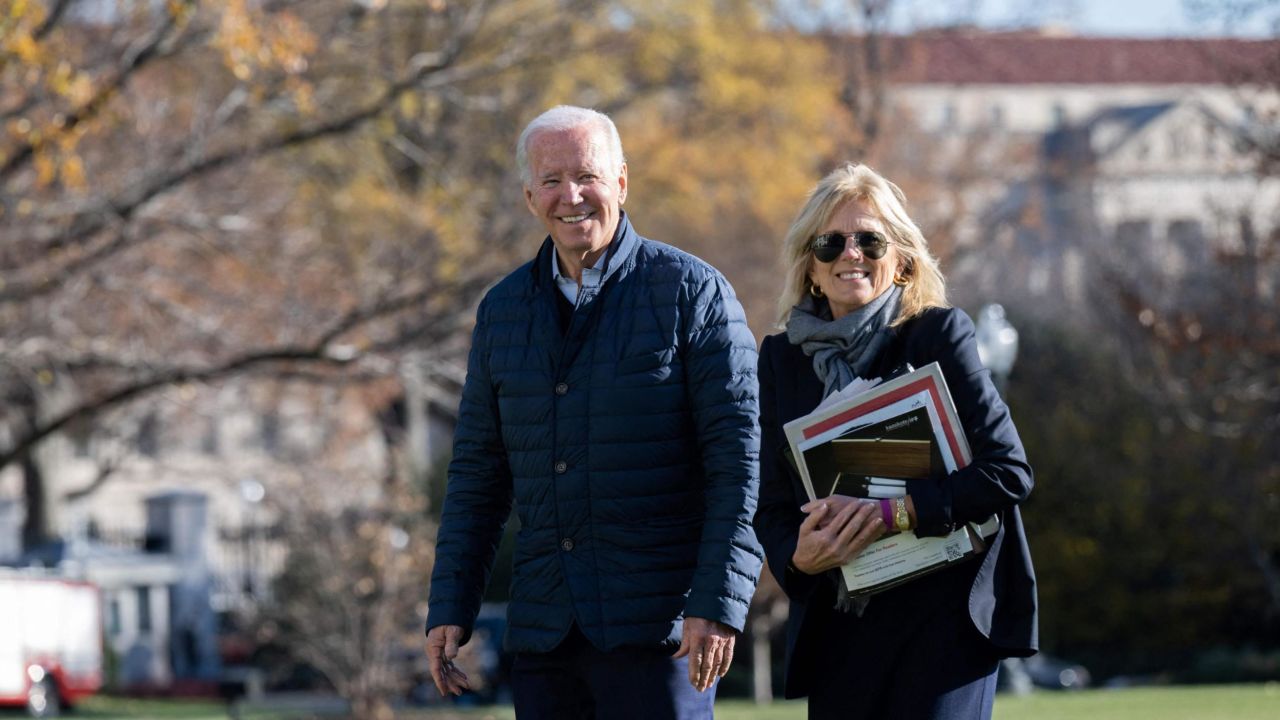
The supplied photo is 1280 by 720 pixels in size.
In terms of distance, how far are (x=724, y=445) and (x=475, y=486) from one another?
71 centimetres

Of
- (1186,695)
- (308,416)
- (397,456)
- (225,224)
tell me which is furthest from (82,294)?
(308,416)

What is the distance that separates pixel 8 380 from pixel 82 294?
4218 millimetres

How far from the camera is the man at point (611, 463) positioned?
436cm

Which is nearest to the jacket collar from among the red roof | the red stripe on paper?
the red stripe on paper

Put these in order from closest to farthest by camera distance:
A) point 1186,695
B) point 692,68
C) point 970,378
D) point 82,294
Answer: point 970,378, point 1186,695, point 82,294, point 692,68

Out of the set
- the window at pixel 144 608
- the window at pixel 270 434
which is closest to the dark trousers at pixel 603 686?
the window at pixel 270 434

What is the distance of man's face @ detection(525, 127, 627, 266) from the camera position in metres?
4.51

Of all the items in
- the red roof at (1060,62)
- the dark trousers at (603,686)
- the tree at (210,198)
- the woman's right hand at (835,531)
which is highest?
the red roof at (1060,62)

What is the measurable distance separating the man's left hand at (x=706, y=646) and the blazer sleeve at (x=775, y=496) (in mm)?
238

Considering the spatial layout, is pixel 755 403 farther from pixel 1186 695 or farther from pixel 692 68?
pixel 692 68

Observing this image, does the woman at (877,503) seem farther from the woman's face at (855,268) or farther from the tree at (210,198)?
the tree at (210,198)

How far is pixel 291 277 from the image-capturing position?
19906 millimetres

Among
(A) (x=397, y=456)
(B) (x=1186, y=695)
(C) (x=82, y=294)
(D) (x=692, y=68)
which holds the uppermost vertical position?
(D) (x=692, y=68)

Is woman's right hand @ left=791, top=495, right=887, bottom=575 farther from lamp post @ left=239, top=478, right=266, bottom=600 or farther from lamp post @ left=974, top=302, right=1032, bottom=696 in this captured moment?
lamp post @ left=239, top=478, right=266, bottom=600
